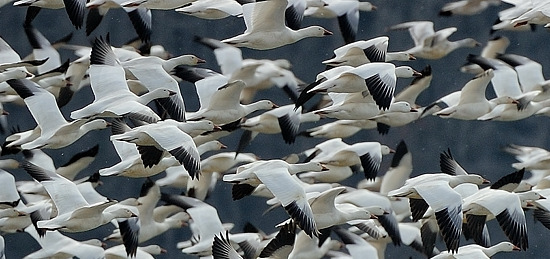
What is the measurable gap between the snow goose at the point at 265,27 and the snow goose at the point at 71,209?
1.73 m

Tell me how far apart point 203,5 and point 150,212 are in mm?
2204

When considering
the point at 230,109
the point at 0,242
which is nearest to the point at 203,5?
the point at 230,109

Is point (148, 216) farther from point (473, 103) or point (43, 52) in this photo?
point (473, 103)

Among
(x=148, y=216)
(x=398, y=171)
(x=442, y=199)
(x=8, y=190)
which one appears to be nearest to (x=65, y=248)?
(x=8, y=190)

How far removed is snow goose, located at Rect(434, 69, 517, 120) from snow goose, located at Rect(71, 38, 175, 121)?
3.08m

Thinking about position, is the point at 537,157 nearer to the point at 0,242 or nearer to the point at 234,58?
the point at 234,58

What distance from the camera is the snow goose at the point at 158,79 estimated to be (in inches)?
495

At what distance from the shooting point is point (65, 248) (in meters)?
13.6

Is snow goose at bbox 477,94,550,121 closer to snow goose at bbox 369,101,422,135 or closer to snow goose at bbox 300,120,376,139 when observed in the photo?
snow goose at bbox 369,101,422,135

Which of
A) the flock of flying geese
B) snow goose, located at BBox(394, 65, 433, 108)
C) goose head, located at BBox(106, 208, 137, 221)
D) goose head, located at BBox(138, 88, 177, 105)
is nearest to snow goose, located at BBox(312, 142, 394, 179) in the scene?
the flock of flying geese

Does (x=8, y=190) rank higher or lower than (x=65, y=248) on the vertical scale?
higher

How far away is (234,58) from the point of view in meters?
15.8

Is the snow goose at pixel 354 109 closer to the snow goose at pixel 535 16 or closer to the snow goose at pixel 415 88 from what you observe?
the snow goose at pixel 535 16

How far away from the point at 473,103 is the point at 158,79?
3.25 meters
